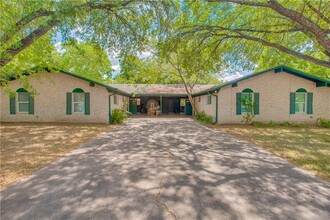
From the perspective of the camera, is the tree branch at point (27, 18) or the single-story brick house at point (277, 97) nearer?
the tree branch at point (27, 18)

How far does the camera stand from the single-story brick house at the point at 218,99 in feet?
46.5

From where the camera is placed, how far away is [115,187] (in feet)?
13.4

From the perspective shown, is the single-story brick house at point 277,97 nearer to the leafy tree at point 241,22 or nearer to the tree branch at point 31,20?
the leafy tree at point 241,22

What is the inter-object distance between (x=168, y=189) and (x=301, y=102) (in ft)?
47.7

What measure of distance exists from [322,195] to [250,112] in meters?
10.9

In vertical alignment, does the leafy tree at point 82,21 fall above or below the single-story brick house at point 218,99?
above

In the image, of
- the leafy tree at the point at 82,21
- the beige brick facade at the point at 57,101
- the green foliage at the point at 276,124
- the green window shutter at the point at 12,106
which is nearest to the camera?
the leafy tree at the point at 82,21

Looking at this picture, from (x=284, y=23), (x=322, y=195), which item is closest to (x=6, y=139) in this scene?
(x=322, y=195)

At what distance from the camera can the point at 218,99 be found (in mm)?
13992

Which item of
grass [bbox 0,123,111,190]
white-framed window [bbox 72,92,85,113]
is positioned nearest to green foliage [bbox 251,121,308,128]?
grass [bbox 0,123,111,190]

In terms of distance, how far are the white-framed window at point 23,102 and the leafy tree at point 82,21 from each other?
711cm

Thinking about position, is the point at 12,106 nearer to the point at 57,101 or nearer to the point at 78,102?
the point at 57,101

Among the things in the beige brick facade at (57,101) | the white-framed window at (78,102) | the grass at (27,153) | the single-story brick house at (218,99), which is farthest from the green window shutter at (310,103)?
the white-framed window at (78,102)

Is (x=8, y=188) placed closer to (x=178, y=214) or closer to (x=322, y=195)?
(x=178, y=214)
